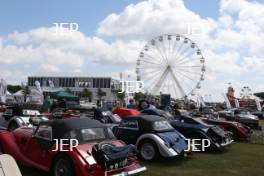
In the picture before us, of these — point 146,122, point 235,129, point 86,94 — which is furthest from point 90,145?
point 86,94

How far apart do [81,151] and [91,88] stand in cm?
11256

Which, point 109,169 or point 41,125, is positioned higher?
point 41,125

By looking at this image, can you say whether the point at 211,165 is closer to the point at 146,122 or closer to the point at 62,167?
the point at 146,122

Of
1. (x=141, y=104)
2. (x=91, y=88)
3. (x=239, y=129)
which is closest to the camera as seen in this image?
(x=239, y=129)

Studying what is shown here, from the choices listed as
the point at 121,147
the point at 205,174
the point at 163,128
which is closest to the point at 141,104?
the point at 163,128

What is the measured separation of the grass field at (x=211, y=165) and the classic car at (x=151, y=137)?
33cm

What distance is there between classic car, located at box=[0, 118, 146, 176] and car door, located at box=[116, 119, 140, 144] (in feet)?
7.78

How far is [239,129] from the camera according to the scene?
52.6 ft

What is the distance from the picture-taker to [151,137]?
10102 mm

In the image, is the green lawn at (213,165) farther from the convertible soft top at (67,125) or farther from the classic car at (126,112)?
the classic car at (126,112)

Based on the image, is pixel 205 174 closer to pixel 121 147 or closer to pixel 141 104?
pixel 121 147

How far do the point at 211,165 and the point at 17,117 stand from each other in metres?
7.14

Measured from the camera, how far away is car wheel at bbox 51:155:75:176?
7188 millimetres

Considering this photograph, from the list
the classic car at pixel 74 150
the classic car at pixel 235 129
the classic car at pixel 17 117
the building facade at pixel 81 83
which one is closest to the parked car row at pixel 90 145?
the classic car at pixel 74 150
